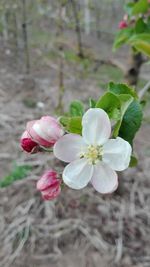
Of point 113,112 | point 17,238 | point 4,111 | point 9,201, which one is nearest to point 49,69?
point 4,111

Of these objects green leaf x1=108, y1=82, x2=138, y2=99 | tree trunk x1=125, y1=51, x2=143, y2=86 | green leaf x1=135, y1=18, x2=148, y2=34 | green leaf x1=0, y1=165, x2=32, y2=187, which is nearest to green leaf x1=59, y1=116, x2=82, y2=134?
green leaf x1=108, y1=82, x2=138, y2=99

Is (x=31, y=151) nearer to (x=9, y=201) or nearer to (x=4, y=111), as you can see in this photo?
(x=9, y=201)

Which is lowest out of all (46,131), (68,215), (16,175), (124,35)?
(68,215)

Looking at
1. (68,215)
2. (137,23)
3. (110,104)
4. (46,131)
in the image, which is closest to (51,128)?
(46,131)

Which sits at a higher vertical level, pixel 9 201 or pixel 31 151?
pixel 31 151

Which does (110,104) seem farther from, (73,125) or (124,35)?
(124,35)

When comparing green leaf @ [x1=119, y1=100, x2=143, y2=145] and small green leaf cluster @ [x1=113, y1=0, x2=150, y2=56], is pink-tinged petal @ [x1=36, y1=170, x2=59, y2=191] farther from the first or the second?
small green leaf cluster @ [x1=113, y1=0, x2=150, y2=56]

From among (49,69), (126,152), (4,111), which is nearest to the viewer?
(126,152)
